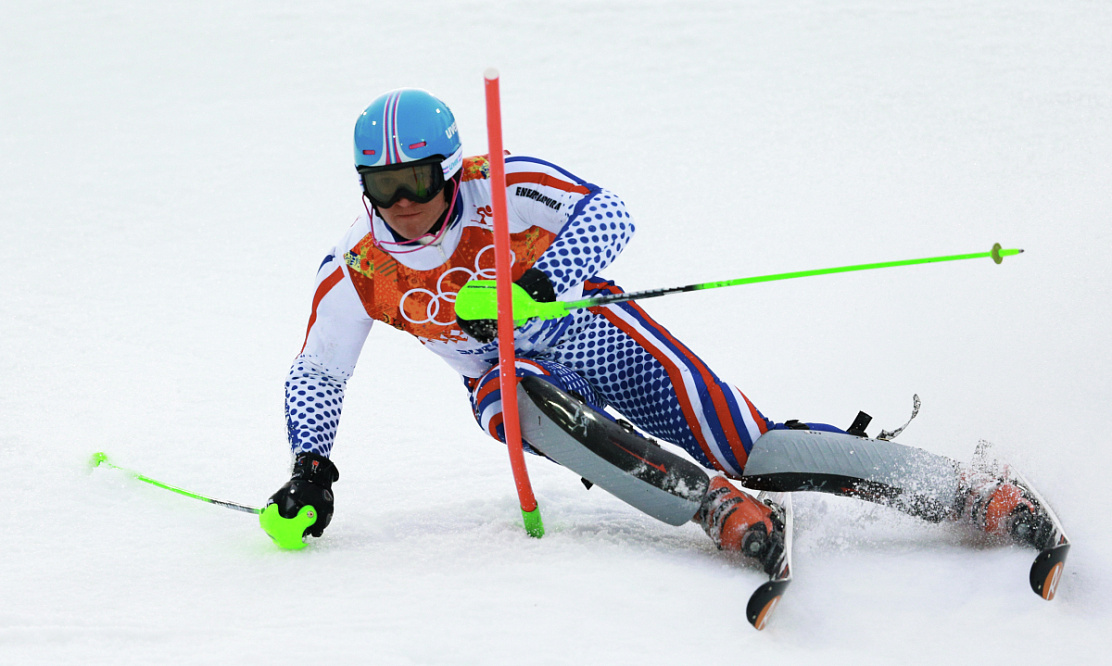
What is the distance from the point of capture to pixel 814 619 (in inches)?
75.7

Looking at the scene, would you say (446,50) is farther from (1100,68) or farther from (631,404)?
(631,404)

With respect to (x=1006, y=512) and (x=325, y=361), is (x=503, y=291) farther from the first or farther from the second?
(x=1006, y=512)

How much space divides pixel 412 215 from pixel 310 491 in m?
0.68

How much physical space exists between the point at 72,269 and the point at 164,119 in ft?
9.79

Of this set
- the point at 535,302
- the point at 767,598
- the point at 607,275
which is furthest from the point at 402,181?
the point at 607,275

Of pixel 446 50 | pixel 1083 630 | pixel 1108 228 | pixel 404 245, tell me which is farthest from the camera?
pixel 446 50

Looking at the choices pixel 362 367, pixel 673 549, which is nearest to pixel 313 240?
pixel 362 367

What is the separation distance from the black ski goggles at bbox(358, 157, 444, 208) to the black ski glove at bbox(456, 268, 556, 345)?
1.04 feet

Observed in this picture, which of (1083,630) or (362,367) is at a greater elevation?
(1083,630)

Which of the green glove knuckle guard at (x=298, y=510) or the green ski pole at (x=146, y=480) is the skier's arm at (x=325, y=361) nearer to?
the green glove knuckle guard at (x=298, y=510)

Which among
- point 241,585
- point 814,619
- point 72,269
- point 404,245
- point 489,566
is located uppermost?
point 404,245

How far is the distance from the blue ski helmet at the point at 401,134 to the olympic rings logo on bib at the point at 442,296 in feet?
0.73

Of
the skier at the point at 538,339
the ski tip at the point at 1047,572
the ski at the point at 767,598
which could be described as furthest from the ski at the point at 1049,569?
the ski at the point at 767,598

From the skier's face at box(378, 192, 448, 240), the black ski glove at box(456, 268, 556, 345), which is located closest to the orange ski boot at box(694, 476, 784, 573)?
the black ski glove at box(456, 268, 556, 345)
